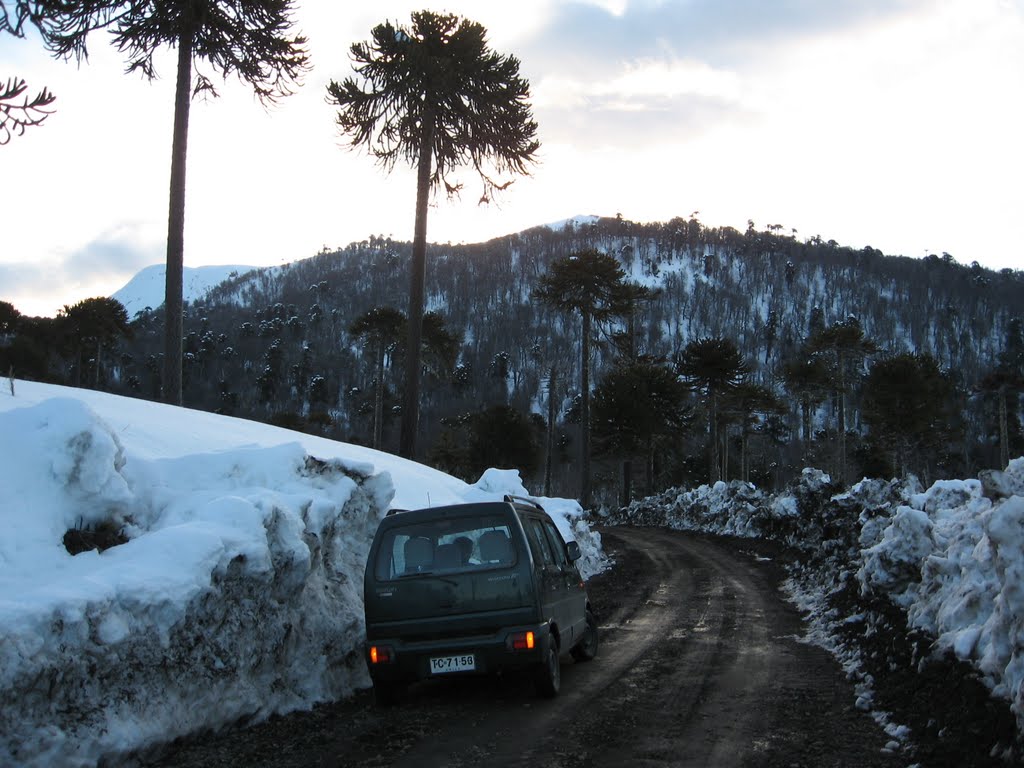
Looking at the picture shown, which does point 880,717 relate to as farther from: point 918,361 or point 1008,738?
point 918,361

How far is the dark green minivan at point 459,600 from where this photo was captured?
21.0 feet

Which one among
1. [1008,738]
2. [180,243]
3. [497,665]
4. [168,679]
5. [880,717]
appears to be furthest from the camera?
[180,243]

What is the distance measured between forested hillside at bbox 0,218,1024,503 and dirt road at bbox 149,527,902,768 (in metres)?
22.7

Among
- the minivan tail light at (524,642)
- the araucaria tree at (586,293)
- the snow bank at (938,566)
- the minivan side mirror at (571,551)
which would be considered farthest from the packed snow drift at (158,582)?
the araucaria tree at (586,293)

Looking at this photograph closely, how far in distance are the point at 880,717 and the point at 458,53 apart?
1732 cm

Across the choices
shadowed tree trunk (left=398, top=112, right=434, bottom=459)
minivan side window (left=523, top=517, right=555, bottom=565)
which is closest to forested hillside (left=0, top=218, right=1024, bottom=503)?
shadowed tree trunk (left=398, top=112, right=434, bottom=459)

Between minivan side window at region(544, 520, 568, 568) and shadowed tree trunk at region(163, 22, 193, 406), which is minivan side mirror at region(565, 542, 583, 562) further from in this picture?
shadowed tree trunk at region(163, 22, 193, 406)

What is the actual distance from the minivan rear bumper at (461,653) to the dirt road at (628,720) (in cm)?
33

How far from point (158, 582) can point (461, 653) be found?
2.51 metres

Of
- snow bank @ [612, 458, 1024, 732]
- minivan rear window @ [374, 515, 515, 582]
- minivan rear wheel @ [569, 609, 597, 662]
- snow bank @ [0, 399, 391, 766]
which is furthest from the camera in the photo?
minivan rear wheel @ [569, 609, 597, 662]

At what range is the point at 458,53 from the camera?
18.7 metres

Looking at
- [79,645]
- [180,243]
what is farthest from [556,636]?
[180,243]

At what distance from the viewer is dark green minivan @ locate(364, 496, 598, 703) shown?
639 centimetres

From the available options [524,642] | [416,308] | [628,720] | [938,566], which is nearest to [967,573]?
[938,566]
